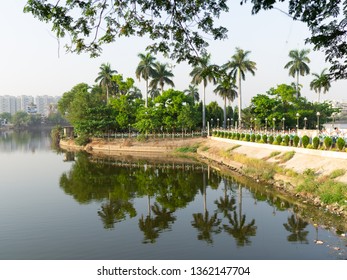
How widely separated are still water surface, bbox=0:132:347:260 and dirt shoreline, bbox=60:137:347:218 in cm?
162

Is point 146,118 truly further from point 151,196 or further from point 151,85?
point 151,196

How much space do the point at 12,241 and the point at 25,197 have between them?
39.4ft

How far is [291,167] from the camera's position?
32812 mm

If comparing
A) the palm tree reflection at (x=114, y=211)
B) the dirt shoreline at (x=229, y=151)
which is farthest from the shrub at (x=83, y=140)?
the palm tree reflection at (x=114, y=211)

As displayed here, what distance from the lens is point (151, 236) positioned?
19219 millimetres

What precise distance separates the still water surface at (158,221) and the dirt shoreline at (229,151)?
1618 mm

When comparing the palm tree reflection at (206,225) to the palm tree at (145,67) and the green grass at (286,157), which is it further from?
the palm tree at (145,67)

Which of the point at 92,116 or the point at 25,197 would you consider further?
the point at 92,116

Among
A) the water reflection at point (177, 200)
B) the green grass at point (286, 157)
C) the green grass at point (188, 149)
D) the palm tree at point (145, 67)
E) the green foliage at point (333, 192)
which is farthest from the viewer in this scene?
the palm tree at point (145, 67)

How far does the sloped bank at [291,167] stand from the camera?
2536 cm

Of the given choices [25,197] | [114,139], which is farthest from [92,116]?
[25,197]

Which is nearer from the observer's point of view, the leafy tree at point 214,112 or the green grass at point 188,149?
the green grass at point 188,149

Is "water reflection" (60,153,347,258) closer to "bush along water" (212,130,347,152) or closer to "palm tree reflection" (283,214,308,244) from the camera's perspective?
"palm tree reflection" (283,214,308,244)

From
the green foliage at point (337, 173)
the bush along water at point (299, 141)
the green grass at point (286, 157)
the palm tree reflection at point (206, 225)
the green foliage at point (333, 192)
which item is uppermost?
the bush along water at point (299, 141)
